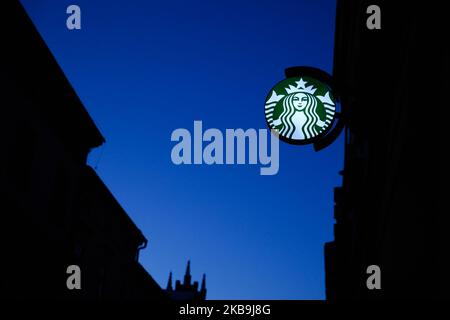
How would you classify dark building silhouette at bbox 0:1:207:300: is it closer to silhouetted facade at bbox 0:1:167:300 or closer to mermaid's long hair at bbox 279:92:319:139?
silhouetted facade at bbox 0:1:167:300

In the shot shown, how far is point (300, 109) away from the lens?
7.65m

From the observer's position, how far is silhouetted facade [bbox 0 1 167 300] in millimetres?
16766

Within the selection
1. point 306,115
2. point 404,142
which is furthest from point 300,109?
point 404,142

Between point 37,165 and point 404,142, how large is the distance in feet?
49.7

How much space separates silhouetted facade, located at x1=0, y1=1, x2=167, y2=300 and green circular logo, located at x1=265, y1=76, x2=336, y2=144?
8464 mm

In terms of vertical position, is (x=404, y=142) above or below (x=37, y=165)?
below

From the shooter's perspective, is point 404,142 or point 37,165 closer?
point 404,142

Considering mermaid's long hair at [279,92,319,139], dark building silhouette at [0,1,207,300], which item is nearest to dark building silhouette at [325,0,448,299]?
mermaid's long hair at [279,92,319,139]

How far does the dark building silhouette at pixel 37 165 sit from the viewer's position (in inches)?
660

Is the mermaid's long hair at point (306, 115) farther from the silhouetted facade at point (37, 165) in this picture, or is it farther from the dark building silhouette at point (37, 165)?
the dark building silhouette at point (37, 165)

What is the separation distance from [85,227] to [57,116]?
251 inches

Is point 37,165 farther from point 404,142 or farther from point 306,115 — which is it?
point 404,142

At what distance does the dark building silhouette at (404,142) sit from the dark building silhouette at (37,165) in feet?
36.0
